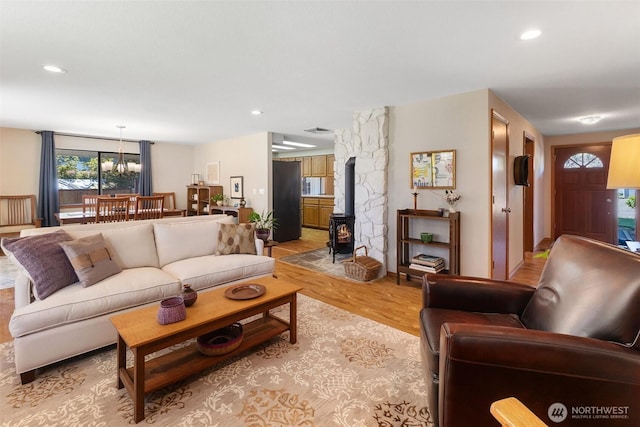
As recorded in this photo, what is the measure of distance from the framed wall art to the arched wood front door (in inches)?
172

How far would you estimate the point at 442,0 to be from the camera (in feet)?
5.73

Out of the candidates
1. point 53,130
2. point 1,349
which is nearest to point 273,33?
point 1,349

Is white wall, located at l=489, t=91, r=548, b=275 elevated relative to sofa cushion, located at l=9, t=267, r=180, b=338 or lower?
elevated

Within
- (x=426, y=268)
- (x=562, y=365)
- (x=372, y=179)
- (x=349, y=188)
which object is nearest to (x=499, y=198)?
(x=426, y=268)

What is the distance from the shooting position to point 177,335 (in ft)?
5.67

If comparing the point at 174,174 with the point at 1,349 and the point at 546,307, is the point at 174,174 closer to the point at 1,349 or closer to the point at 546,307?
the point at 1,349

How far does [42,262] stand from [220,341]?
1406mm

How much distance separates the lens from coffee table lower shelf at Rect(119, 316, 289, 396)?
5.64 ft

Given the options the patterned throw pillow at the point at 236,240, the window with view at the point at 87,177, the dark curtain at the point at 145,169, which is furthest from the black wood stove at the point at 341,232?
the dark curtain at the point at 145,169

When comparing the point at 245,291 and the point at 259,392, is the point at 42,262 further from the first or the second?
the point at 259,392

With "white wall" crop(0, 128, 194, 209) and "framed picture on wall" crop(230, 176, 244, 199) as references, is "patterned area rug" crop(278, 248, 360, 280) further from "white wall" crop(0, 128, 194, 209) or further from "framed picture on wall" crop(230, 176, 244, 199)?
"white wall" crop(0, 128, 194, 209)

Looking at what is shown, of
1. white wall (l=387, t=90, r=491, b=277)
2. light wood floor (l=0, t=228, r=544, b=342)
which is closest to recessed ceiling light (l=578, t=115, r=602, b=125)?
light wood floor (l=0, t=228, r=544, b=342)

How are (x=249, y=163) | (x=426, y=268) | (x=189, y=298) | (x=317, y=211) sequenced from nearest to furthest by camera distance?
(x=189, y=298)
(x=426, y=268)
(x=249, y=163)
(x=317, y=211)

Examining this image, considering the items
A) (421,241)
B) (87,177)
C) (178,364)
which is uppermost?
(87,177)
